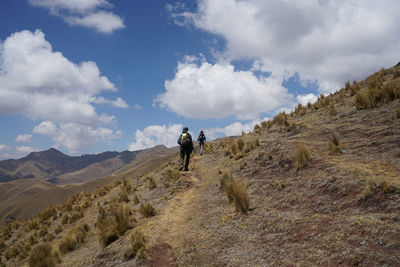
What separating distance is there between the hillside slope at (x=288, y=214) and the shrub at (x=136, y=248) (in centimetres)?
3

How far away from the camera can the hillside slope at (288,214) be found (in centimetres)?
460

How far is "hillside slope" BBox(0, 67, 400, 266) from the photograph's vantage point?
181 inches

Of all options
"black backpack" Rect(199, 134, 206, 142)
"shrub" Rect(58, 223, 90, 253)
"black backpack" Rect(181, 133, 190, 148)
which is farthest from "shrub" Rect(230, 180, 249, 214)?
"black backpack" Rect(199, 134, 206, 142)

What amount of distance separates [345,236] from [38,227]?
2132cm

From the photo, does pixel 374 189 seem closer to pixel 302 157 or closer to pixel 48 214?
pixel 302 157

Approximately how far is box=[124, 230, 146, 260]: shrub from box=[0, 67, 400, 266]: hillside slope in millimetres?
33

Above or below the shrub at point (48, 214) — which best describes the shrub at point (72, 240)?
above

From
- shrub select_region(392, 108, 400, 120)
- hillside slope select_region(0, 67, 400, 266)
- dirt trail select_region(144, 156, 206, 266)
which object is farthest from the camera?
shrub select_region(392, 108, 400, 120)

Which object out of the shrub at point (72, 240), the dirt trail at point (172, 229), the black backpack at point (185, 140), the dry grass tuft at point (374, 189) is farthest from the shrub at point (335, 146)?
the shrub at point (72, 240)

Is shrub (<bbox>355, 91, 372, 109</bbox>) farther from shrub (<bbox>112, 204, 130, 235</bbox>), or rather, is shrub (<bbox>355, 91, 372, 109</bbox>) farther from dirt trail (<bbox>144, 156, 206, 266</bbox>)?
shrub (<bbox>112, 204, 130, 235</bbox>)

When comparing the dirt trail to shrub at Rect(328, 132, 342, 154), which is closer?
the dirt trail

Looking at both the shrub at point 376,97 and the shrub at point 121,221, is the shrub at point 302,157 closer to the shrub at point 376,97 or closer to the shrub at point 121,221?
the shrub at point 376,97

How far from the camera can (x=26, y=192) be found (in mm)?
183625

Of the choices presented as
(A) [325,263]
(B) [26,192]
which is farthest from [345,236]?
(B) [26,192]
